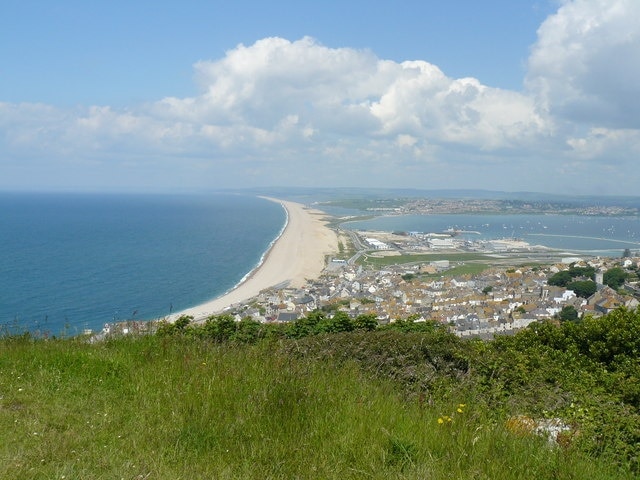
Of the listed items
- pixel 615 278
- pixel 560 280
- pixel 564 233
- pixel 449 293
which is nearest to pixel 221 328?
pixel 449 293

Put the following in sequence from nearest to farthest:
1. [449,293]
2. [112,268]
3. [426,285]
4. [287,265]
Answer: [449,293] < [426,285] < [112,268] < [287,265]

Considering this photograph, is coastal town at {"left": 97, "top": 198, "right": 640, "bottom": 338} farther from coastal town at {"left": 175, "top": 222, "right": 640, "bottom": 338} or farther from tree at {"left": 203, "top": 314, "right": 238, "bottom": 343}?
tree at {"left": 203, "top": 314, "right": 238, "bottom": 343}

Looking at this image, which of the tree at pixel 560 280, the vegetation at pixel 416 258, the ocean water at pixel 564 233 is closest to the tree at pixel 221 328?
the tree at pixel 560 280

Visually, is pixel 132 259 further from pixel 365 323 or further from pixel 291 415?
pixel 291 415

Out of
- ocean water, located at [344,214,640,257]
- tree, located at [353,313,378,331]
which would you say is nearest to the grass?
tree, located at [353,313,378,331]

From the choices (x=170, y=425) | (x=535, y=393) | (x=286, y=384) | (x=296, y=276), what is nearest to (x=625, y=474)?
(x=535, y=393)

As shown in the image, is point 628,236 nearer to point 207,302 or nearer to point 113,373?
point 207,302
